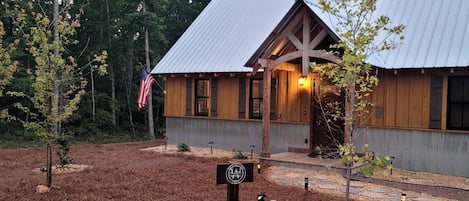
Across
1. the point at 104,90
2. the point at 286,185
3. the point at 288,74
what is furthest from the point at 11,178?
the point at 104,90

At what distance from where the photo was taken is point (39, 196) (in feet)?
22.2

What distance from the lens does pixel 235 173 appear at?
18.2 ft

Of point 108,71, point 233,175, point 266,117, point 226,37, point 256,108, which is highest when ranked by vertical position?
point 226,37

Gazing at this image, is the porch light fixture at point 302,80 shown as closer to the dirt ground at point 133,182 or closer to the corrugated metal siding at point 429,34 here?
the corrugated metal siding at point 429,34

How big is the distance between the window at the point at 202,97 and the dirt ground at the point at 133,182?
2.73m

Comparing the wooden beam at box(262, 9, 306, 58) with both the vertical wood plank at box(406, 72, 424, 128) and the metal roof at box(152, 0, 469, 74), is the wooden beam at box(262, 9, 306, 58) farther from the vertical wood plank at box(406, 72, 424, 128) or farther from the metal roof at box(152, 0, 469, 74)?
the vertical wood plank at box(406, 72, 424, 128)

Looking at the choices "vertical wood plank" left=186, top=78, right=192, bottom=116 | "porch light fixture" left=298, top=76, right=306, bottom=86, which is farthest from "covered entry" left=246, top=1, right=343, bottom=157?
"vertical wood plank" left=186, top=78, right=192, bottom=116

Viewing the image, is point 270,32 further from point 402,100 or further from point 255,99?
point 402,100

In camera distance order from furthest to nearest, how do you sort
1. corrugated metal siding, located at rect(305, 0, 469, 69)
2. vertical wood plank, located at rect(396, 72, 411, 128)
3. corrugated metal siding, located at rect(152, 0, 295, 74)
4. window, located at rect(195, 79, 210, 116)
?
window, located at rect(195, 79, 210, 116) → corrugated metal siding, located at rect(152, 0, 295, 74) → vertical wood plank, located at rect(396, 72, 411, 128) → corrugated metal siding, located at rect(305, 0, 469, 69)

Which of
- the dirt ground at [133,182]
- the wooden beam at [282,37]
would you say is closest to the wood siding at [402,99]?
the wooden beam at [282,37]

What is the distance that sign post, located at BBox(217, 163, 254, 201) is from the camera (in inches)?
216

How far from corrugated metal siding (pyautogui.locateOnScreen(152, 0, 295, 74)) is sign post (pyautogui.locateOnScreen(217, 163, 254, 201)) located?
6633 millimetres

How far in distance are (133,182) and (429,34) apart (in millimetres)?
7962

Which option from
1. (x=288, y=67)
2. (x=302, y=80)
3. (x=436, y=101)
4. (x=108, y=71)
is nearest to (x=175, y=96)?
(x=288, y=67)
